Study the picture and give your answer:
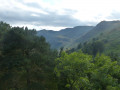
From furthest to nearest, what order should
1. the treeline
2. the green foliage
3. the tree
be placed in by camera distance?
the treeline → the tree → the green foliage

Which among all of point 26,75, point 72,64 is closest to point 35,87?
point 26,75

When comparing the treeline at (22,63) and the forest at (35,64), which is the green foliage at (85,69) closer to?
the forest at (35,64)

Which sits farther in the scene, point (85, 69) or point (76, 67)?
point (85, 69)

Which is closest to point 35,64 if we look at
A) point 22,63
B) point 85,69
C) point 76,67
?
point 22,63

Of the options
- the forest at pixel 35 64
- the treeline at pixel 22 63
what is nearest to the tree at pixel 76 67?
the forest at pixel 35 64

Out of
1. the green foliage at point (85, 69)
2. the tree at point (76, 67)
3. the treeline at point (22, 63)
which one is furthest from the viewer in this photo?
the treeline at point (22, 63)

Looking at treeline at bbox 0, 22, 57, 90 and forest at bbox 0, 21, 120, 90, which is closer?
forest at bbox 0, 21, 120, 90

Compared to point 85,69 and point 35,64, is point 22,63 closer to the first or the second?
point 35,64

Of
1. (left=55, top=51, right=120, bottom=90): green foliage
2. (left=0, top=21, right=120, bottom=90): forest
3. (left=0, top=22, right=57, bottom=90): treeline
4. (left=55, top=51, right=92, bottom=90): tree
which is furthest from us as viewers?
(left=0, top=22, right=57, bottom=90): treeline

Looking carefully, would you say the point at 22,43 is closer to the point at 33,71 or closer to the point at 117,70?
the point at 33,71

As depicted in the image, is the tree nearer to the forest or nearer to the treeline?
the forest

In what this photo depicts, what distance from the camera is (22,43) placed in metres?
22.7

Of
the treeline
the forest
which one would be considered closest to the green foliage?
the forest

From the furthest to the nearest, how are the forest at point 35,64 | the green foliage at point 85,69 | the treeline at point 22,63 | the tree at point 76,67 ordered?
1. the treeline at point 22,63
2. the forest at point 35,64
3. the tree at point 76,67
4. the green foliage at point 85,69
